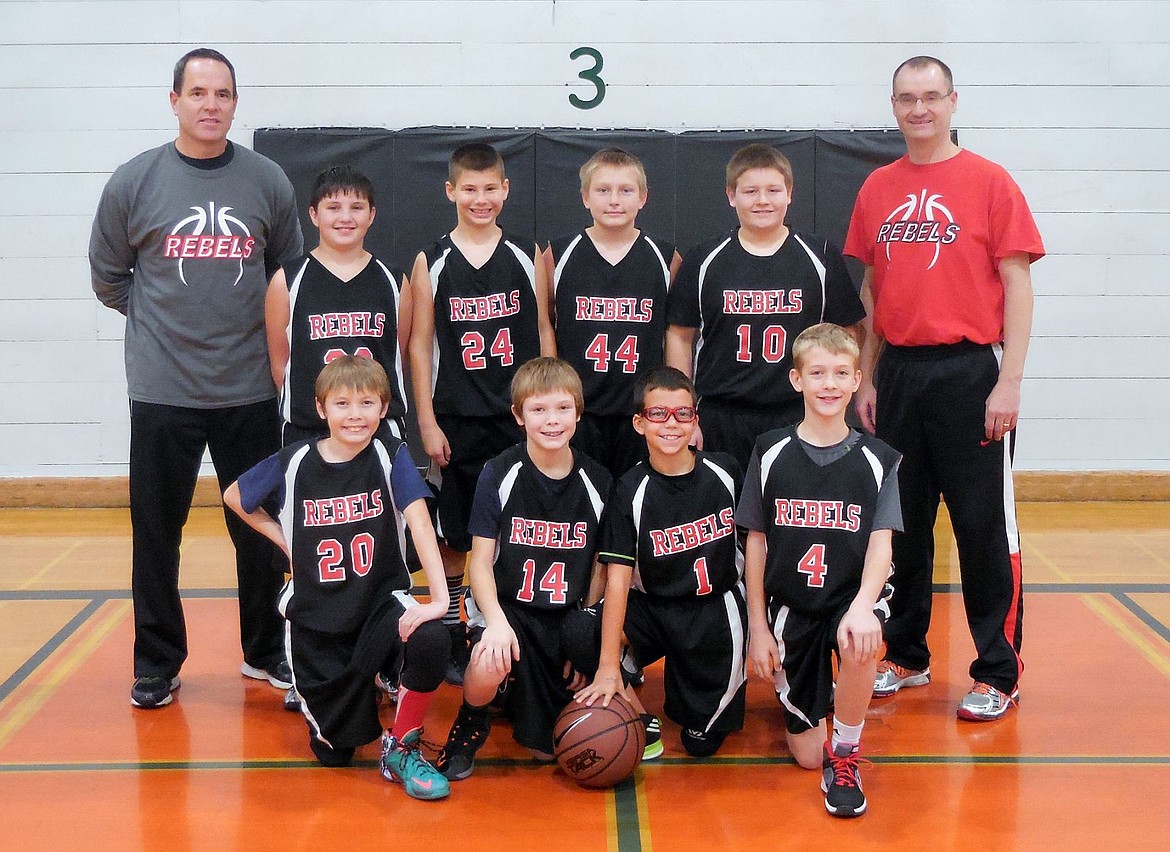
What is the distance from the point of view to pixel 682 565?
3521 mm

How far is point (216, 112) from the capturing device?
3721 mm

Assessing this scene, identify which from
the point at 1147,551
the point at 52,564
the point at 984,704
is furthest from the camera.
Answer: the point at 1147,551

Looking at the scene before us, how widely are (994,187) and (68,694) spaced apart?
11.1 ft

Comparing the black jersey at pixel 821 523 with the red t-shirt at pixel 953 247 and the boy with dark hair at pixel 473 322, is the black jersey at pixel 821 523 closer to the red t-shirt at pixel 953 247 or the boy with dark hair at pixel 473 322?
the red t-shirt at pixel 953 247

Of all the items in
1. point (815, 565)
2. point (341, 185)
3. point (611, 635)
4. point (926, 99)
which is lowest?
point (611, 635)

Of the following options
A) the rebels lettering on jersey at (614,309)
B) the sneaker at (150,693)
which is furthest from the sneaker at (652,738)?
the sneaker at (150,693)

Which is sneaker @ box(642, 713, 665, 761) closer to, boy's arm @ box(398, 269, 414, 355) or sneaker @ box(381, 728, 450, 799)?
sneaker @ box(381, 728, 450, 799)

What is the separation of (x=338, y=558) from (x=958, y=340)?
78.1 inches

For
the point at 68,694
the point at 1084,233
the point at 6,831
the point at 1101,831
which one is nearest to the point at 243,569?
the point at 68,694

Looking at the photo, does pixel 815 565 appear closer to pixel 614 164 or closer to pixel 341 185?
pixel 614 164

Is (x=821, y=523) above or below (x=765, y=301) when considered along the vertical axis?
below

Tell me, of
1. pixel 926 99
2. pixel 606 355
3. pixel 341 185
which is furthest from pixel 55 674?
pixel 926 99

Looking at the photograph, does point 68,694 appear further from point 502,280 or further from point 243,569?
point 502,280

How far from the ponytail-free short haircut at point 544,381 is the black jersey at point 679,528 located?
0.32 meters
